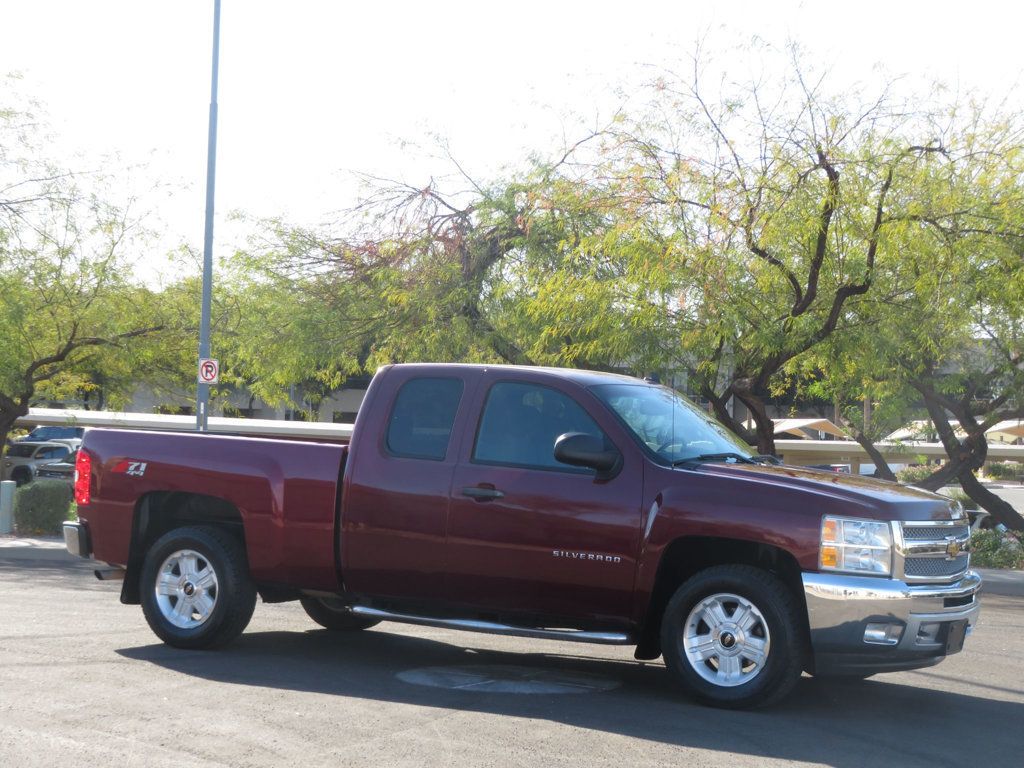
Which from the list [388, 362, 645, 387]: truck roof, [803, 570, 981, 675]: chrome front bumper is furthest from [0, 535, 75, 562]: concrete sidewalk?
[803, 570, 981, 675]: chrome front bumper

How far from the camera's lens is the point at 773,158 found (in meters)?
14.9

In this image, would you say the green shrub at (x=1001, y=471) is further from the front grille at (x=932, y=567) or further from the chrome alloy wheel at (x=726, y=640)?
the chrome alloy wheel at (x=726, y=640)

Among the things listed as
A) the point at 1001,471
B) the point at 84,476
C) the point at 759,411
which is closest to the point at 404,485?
the point at 84,476

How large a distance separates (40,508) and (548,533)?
555 inches

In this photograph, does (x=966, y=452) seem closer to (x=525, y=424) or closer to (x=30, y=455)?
(x=525, y=424)

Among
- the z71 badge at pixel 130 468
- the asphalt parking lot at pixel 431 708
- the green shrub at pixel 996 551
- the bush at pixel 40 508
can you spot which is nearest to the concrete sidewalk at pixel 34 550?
the bush at pixel 40 508

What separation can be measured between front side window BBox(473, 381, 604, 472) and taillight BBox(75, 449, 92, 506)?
2974 millimetres

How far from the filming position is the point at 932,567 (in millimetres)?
6945

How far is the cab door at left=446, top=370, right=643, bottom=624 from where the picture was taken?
7223 mm

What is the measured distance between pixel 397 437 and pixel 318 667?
1.55m

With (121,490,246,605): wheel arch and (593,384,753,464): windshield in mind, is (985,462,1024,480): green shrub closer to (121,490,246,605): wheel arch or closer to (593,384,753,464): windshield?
(593,384,753,464): windshield

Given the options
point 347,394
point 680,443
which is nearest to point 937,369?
point 680,443

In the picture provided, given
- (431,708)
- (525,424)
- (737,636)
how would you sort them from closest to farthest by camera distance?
1. (431,708)
2. (737,636)
3. (525,424)

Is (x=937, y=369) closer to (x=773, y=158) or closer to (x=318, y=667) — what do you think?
(x=773, y=158)
